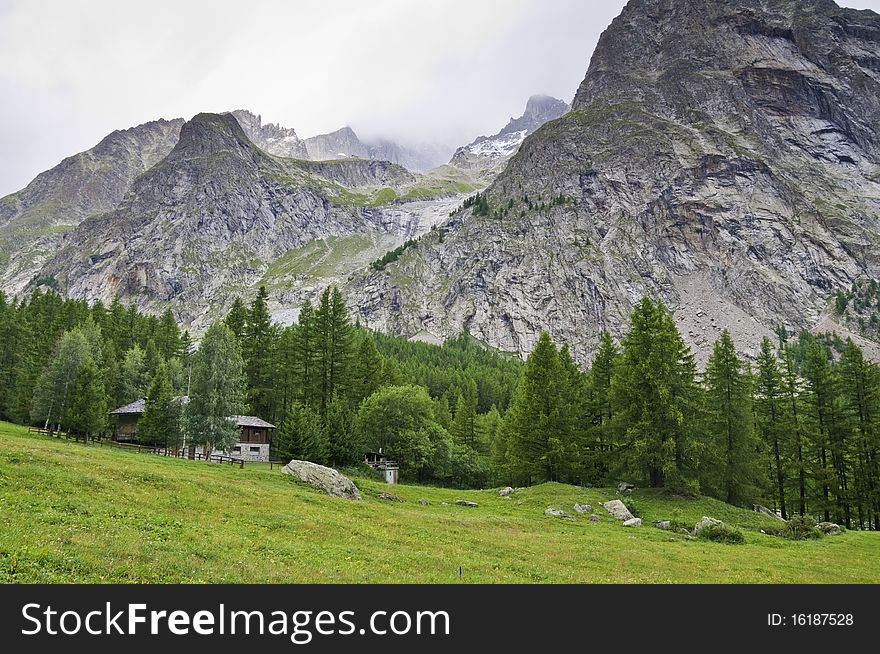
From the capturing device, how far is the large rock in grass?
34000mm

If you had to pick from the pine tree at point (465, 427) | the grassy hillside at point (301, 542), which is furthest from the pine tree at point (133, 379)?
the grassy hillside at point (301, 542)

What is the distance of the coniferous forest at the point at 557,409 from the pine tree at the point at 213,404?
0.16 metres

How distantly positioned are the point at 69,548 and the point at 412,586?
869 cm

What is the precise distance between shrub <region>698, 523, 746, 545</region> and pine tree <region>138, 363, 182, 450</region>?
162 feet

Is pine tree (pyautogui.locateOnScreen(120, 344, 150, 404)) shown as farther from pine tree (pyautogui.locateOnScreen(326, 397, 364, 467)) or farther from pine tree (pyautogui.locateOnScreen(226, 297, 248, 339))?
pine tree (pyautogui.locateOnScreen(326, 397, 364, 467))

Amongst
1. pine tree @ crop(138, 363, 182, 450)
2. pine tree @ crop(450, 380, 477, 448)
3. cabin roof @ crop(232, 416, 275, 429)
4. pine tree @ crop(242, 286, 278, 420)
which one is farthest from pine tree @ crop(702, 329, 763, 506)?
pine tree @ crop(138, 363, 182, 450)

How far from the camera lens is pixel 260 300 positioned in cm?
7550

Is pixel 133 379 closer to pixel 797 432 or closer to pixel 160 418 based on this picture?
pixel 160 418

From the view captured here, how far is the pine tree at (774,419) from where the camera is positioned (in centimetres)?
5319

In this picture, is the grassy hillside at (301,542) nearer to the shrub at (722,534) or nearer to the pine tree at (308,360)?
the shrub at (722,534)

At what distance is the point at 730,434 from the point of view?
154 ft

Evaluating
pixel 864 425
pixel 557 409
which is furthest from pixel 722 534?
pixel 864 425

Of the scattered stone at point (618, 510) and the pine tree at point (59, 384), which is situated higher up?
the pine tree at point (59, 384)

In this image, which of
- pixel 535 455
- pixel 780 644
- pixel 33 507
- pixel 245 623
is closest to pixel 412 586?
pixel 245 623
